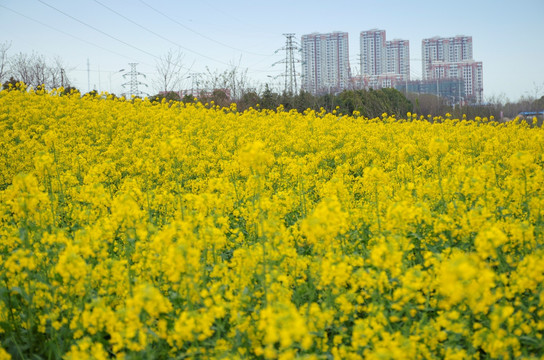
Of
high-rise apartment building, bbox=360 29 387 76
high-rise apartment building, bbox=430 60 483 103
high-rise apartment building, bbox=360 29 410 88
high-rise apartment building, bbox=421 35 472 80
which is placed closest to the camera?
high-rise apartment building, bbox=430 60 483 103

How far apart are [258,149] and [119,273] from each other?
1.35 m

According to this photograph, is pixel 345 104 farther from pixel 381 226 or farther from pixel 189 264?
pixel 189 264

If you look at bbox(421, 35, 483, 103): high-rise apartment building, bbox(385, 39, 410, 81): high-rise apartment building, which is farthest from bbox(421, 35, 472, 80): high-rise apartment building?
bbox(385, 39, 410, 81): high-rise apartment building

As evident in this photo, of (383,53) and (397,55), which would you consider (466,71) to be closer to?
(397,55)

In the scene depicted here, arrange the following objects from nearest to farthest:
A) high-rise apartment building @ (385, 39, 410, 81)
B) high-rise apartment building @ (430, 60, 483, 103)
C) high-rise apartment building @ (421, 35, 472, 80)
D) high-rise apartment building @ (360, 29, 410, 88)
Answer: high-rise apartment building @ (430, 60, 483, 103) < high-rise apartment building @ (385, 39, 410, 81) < high-rise apartment building @ (360, 29, 410, 88) < high-rise apartment building @ (421, 35, 472, 80)

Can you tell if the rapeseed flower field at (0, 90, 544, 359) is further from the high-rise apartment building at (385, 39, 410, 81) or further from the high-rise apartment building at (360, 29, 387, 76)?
the high-rise apartment building at (360, 29, 387, 76)

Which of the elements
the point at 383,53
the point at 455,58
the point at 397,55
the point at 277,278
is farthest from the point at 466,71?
the point at 277,278

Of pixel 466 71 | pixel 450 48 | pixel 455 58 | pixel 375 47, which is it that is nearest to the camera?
pixel 466 71

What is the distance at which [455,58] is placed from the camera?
350 feet

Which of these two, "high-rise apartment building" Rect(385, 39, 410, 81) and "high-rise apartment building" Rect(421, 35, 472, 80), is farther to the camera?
"high-rise apartment building" Rect(421, 35, 472, 80)

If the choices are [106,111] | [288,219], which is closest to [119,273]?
[288,219]

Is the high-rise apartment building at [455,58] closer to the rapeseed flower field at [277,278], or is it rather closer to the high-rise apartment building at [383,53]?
the high-rise apartment building at [383,53]

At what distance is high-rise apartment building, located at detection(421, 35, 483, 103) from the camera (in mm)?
91750

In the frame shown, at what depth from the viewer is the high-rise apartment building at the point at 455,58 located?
9175cm
